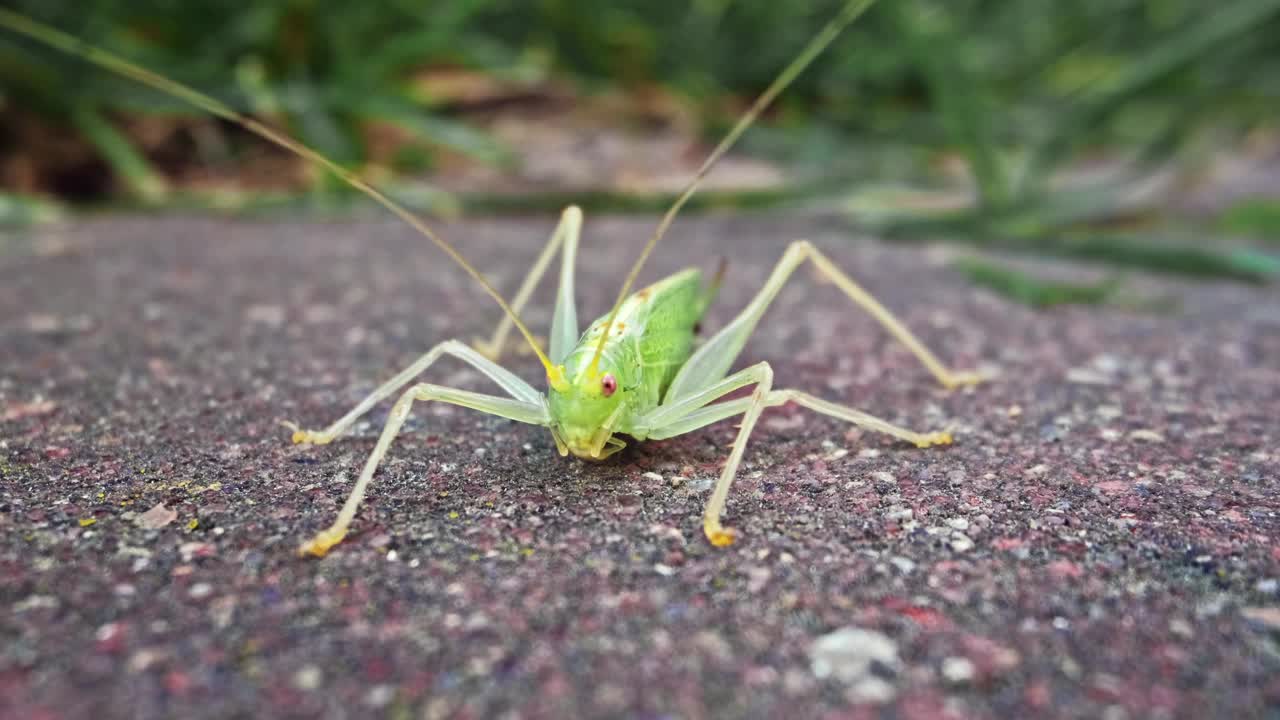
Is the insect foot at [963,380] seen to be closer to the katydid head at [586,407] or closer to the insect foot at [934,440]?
the insect foot at [934,440]

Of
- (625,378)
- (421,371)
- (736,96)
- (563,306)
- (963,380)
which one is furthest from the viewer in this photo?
(736,96)

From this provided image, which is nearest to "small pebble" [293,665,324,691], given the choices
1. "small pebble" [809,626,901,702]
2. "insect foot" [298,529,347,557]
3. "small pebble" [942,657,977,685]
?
"insect foot" [298,529,347,557]

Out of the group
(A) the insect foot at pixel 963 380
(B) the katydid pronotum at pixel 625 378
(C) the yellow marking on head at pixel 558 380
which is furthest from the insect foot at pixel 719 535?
(A) the insect foot at pixel 963 380

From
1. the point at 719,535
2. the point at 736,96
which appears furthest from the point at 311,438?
the point at 736,96

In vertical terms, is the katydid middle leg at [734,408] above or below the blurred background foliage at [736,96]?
below

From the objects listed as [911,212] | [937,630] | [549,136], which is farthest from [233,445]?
[549,136]

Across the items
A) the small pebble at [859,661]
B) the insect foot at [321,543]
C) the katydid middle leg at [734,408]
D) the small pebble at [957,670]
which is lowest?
the insect foot at [321,543]

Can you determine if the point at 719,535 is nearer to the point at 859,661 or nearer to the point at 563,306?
the point at 859,661
